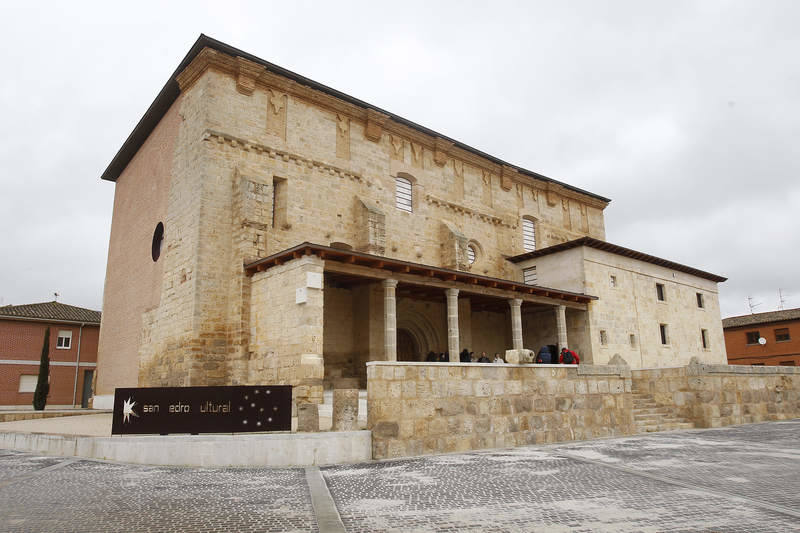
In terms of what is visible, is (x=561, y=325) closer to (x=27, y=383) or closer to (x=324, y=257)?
(x=324, y=257)

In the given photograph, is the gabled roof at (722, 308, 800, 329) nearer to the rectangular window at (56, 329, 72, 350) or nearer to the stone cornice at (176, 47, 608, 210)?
the stone cornice at (176, 47, 608, 210)

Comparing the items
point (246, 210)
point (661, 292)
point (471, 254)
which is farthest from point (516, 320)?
point (246, 210)

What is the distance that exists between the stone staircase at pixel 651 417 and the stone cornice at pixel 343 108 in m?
13.6

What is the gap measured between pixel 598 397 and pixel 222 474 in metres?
9.49

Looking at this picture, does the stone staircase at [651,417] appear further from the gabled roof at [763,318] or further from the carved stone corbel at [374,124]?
the gabled roof at [763,318]

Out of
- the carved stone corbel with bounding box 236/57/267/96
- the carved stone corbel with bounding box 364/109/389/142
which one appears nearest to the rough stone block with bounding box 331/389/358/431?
A: the carved stone corbel with bounding box 236/57/267/96

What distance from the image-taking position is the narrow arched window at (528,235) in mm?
28688

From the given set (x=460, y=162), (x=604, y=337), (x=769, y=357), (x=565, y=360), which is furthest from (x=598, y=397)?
(x=769, y=357)

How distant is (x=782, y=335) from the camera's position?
4225 centimetres

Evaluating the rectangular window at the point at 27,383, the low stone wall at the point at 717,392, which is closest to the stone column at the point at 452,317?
the low stone wall at the point at 717,392

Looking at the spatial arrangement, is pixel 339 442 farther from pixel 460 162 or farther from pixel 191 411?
pixel 460 162

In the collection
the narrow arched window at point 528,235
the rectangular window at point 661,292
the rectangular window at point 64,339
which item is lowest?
the rectangular window at point 64,339

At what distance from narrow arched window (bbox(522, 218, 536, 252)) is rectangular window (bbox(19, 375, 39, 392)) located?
29.3 meters

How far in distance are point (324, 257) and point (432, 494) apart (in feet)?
31.8
